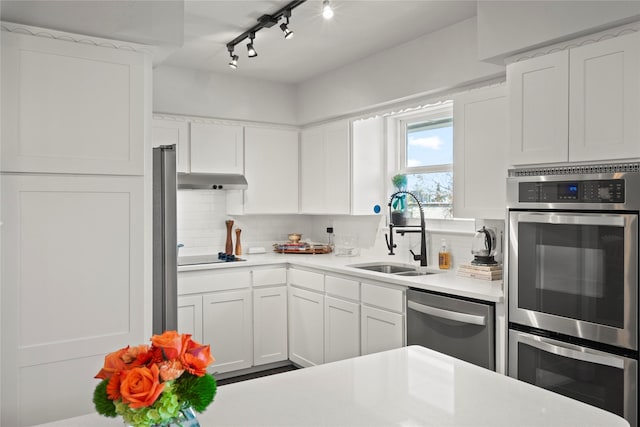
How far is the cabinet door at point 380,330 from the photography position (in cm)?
323

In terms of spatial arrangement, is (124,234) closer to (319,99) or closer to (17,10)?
(17,10)

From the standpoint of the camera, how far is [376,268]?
160 inches

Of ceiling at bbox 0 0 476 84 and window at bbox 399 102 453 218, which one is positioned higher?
ceiling at bbox 0 0 476 84

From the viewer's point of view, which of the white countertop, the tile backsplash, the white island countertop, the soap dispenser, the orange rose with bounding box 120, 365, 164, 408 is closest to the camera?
the orange rose with bounding box 120, 365, 164, 408

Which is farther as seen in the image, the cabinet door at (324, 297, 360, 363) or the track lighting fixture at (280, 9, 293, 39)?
the cabinet door at (324, 297, 360, 363)

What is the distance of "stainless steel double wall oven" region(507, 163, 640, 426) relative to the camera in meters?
2.07

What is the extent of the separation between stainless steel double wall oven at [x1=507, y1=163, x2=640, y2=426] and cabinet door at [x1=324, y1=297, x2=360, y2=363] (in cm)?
130

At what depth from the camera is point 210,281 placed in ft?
13.1

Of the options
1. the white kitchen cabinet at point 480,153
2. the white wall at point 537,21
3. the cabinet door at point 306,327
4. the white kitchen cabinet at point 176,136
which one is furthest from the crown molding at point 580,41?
the white kitchen cabinet at point 176,136

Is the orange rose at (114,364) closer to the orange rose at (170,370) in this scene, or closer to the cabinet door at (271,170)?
the orange rose at (170,370)

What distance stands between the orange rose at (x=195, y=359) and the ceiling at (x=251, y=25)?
2037mm

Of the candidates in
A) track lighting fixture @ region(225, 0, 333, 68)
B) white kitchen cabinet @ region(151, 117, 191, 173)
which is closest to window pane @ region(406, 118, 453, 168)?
track lighting fixture @ region(225, 0, 333, 68)

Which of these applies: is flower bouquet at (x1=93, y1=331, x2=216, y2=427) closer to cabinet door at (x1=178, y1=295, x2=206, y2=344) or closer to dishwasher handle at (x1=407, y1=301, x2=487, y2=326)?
dishwasher handle at (x1=407, y1=301, x2=487, y2=326)

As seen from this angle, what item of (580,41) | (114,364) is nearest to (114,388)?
(114,364)
